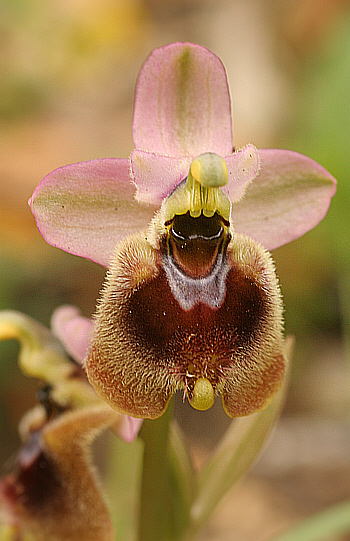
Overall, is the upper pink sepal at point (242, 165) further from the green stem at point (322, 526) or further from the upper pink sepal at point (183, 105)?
the green stem at point (322, 526)

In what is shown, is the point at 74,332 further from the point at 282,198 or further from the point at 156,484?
the point at 282,198

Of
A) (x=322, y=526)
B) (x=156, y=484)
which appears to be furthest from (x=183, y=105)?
(x=322, y=526)

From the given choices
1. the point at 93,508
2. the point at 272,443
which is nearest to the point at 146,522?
the point at 93,508

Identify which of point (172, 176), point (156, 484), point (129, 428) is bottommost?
point (156, 484)

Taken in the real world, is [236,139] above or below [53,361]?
below

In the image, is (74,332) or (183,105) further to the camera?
(74,332)

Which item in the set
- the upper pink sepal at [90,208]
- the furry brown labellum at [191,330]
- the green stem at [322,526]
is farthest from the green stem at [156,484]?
the green stem at [322,526]

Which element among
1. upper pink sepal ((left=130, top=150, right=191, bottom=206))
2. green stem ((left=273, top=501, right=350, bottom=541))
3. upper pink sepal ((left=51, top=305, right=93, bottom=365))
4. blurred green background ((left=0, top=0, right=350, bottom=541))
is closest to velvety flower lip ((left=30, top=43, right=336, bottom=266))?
upper pink sepal ((left=130, top=150, right=191, bottom=206))
